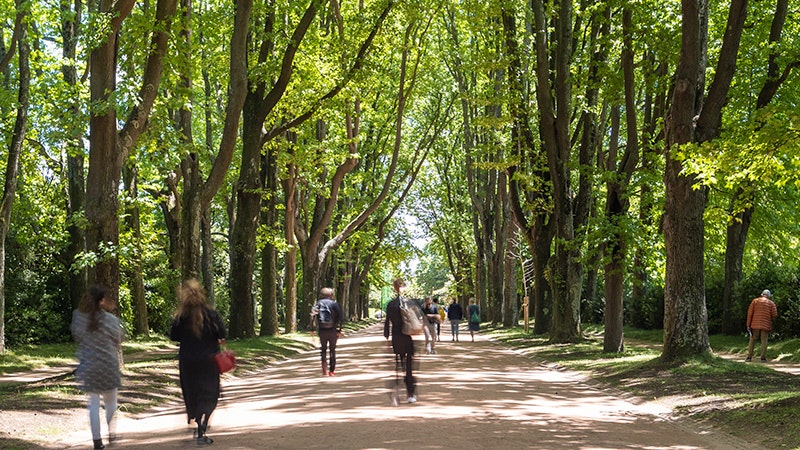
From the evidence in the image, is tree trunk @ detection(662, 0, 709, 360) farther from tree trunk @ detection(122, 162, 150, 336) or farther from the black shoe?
tree trunk @ detection(122, 162, 150, 336)

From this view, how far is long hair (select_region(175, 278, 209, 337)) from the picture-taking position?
1031 centimetres

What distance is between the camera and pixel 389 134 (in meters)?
46.9

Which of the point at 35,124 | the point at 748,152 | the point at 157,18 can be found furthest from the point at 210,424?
the point at 35,124

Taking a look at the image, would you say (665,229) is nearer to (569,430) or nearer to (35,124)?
(569,430)

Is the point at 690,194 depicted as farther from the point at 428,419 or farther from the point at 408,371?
the point at 428,419

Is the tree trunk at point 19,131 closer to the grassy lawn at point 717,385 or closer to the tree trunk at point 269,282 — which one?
the tree trunk at point 269,282

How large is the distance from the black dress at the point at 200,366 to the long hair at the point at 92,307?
0.81 m

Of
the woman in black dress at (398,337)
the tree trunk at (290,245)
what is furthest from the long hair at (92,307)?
the tree trunk at (290,245)

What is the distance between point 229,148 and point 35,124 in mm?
13292

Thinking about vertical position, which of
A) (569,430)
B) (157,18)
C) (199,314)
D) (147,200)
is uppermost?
(157,18)

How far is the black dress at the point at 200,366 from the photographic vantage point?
33.2ft

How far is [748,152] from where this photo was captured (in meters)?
11.9

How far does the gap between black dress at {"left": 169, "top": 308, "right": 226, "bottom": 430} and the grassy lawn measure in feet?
19.3

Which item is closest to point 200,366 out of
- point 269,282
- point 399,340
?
point 399,340
